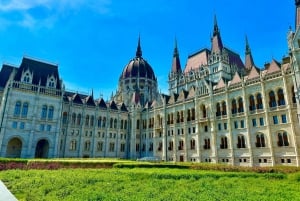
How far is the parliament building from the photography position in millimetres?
40344

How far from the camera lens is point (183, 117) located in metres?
58.5

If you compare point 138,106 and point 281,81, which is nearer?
point 281,81

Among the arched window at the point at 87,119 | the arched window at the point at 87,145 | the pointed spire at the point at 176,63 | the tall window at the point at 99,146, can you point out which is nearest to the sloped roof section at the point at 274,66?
the pointed spire at the point at 176,63

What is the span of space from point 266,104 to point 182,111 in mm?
22385

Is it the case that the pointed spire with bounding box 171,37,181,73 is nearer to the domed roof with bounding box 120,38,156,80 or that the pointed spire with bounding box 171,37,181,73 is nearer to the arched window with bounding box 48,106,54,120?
the domed roof with bounding box 120,38,156,80

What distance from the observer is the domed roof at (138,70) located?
98875mm

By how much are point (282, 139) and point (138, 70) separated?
231 feet

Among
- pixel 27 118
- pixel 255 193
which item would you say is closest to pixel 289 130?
pixel 255 193

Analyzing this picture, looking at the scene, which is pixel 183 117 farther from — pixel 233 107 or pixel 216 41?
pixel 216 41

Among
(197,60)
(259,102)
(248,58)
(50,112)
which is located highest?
(248,58)

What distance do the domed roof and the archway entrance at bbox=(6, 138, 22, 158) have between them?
5450 cm

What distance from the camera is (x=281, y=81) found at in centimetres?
4072

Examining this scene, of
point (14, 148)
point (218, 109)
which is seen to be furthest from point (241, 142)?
point (14, 148)

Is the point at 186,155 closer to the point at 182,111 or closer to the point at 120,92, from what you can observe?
the point at 182,111
